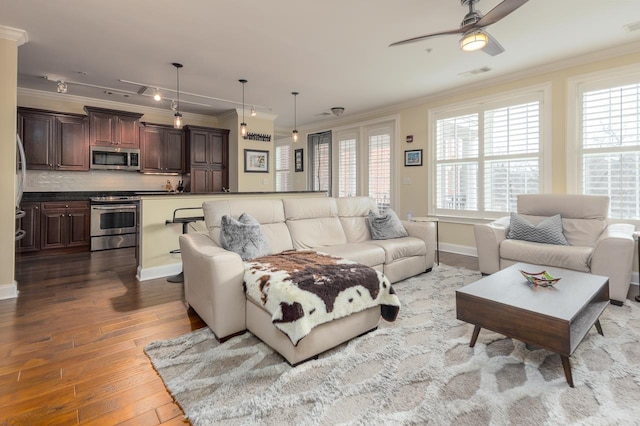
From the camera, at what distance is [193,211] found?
4.47 metres

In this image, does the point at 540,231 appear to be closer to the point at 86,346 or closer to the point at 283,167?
the point at 86,346

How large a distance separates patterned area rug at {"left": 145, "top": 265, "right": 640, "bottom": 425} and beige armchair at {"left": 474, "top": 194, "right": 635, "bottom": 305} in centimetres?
64

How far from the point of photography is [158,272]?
412cm

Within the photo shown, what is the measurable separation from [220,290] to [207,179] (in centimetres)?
495

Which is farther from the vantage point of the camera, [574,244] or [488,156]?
[488,156]

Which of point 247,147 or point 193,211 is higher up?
point 247,147

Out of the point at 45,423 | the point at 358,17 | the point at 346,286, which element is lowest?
the point at 45,423

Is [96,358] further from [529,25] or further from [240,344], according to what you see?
[529,25]

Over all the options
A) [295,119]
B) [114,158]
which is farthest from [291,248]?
[295,119]

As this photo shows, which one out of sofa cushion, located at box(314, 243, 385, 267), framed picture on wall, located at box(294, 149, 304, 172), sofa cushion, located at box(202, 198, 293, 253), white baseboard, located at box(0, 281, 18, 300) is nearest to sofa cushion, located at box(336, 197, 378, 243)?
sofa cushion, located at box(314, 243, 385, 267)

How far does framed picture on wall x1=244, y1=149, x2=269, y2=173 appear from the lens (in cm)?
685

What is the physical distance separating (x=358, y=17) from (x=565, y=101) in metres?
3.08

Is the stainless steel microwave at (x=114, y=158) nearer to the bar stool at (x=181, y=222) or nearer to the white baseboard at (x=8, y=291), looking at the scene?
the bar stool at (x=181, y=222)

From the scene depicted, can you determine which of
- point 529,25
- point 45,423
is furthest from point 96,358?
point 529,25
